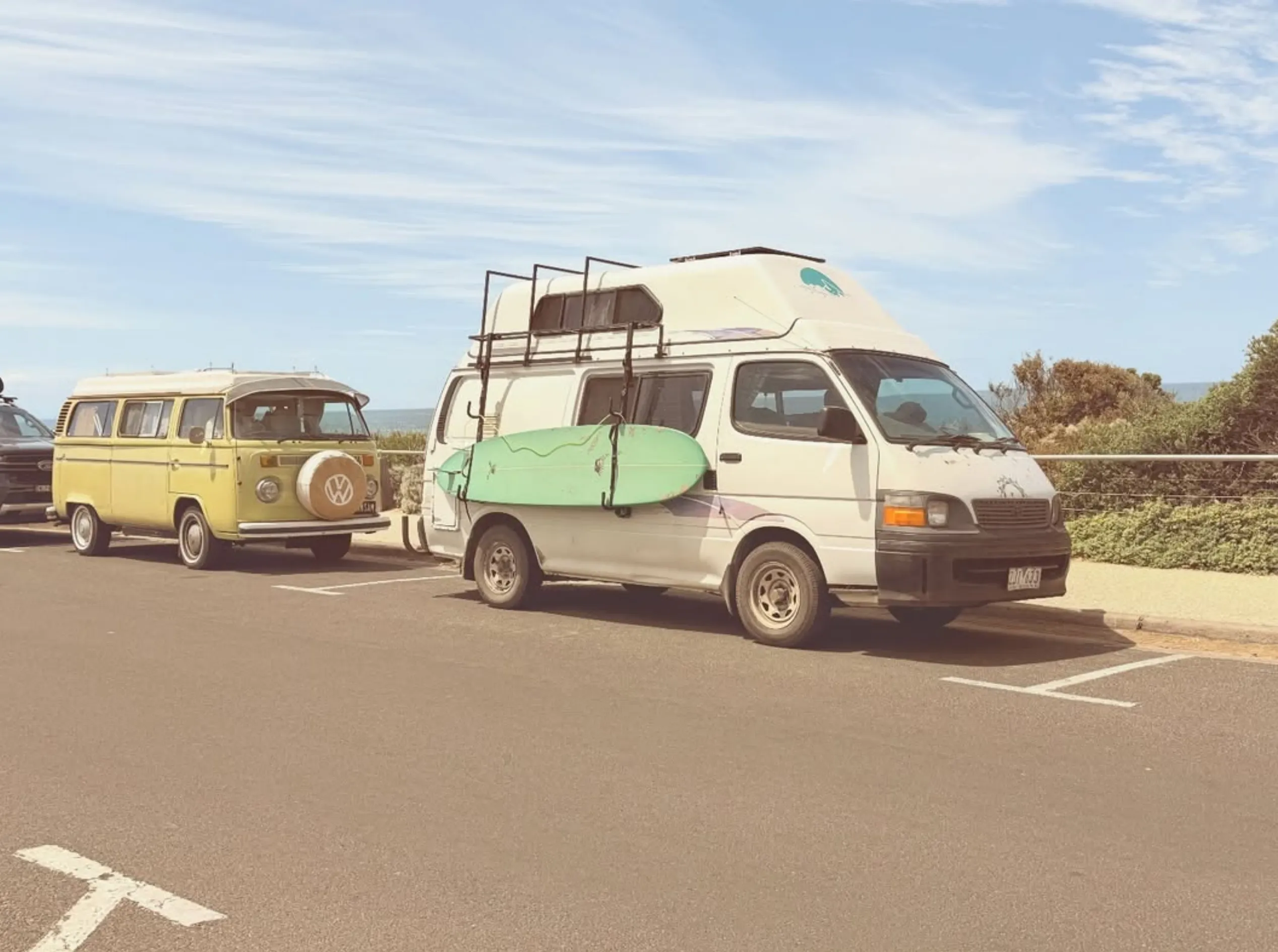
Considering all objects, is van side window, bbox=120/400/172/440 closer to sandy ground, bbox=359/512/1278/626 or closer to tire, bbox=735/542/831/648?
tire, bbox=735/542/831/648

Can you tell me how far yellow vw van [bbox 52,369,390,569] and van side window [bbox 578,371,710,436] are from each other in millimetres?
5482

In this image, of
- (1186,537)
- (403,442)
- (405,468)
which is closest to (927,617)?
(1186,537)

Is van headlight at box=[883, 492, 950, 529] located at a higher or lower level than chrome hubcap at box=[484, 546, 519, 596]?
higher

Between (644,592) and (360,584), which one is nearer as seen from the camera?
(644,592)

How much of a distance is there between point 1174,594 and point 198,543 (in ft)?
35.4

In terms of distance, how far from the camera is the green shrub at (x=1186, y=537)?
Answer: 13.1m

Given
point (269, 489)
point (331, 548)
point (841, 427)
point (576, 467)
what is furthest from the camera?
point (331, 548)

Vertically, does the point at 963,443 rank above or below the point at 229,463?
above

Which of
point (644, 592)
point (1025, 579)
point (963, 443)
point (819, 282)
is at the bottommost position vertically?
point (644, 592)

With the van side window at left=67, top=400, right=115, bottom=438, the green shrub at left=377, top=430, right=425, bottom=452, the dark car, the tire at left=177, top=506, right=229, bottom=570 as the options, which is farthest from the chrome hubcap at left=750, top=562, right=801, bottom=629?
the green shrub at left=377, top=430, right=425, bottom=452

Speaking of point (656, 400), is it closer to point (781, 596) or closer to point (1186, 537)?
point (781, 596)

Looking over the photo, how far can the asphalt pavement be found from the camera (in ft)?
14.8

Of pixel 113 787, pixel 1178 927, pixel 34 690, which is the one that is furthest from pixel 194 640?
pixel 1178 927

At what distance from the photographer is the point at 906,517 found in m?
9.23
